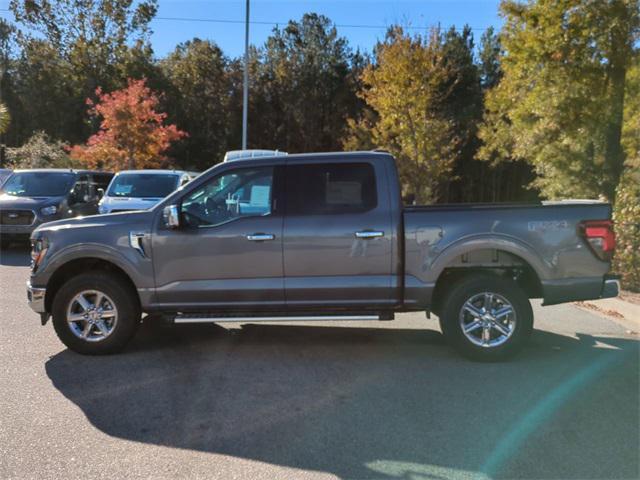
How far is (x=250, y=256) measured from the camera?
5.46 metres

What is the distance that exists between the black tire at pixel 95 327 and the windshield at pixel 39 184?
872cm

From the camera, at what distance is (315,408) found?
4.34 meters

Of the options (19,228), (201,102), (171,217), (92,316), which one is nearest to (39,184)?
(19,228)

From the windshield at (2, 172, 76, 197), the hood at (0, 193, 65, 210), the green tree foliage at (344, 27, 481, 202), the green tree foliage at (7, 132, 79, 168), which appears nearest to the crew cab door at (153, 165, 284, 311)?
the hood at (0, 193, 65, 210)

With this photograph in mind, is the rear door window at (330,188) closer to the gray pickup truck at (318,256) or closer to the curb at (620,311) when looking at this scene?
the gray pickup truck at (318,256)

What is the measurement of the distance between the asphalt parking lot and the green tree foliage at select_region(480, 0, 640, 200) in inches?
270

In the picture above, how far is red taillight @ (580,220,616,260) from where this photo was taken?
5.34 meters

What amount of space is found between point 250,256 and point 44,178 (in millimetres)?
10458

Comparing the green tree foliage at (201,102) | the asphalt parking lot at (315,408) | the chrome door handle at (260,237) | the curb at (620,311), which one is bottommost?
the asphalt parking lot at (315,408)

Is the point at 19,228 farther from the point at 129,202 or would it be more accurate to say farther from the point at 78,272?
the point at 78,272

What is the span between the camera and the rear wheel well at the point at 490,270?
5543 millimetres

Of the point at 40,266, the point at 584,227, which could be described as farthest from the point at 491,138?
the point at 40,266

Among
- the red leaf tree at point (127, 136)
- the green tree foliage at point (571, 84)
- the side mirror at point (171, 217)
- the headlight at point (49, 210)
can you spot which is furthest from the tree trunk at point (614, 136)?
the red leaf tree at point (127, 136)

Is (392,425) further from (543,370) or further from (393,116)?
(393,116)
